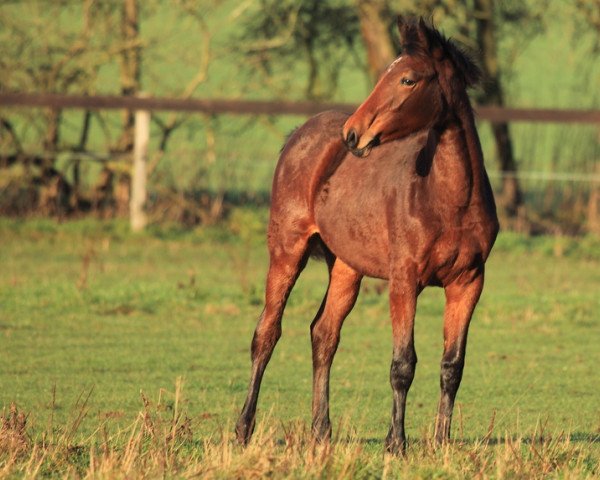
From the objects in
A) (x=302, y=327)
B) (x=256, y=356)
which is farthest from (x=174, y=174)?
(x=256, y=356)

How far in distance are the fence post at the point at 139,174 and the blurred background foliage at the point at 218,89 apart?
483mm

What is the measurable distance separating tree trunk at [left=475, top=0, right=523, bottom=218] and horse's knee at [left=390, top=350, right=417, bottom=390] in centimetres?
1550

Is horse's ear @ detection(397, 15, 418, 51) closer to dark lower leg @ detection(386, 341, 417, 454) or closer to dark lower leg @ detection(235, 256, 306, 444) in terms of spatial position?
dark lower leg @ detection(386, 341, 417, 454)

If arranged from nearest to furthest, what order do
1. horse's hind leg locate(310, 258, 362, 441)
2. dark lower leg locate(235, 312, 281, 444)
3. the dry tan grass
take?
the dry tan grass < dark lower leg locate(235, 312, 281, 444) < horse's hind leg locate(310, 258, 362, 441)

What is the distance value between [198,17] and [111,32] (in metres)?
1.56

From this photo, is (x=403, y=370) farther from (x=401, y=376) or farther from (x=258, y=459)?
(x=258, y=459)

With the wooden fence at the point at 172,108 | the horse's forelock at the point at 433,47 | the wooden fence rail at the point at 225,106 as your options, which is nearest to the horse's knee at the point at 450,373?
the horse's forelock at the point at 433,47

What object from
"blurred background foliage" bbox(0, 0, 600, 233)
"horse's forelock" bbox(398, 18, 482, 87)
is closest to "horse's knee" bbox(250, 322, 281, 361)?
"horse's forelock" bbox(398, 18, 482, 87)

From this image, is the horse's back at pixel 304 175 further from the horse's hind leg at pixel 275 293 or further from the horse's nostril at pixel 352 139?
the horse's nostril at pixel 352 139

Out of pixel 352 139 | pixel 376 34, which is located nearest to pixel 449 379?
pixel 352 139

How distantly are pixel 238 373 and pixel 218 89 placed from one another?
46.7 feet

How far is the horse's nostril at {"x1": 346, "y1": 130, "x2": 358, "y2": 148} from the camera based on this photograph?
7211 mm

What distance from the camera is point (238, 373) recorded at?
11.1 m

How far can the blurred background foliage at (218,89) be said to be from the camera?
22.4 meters
